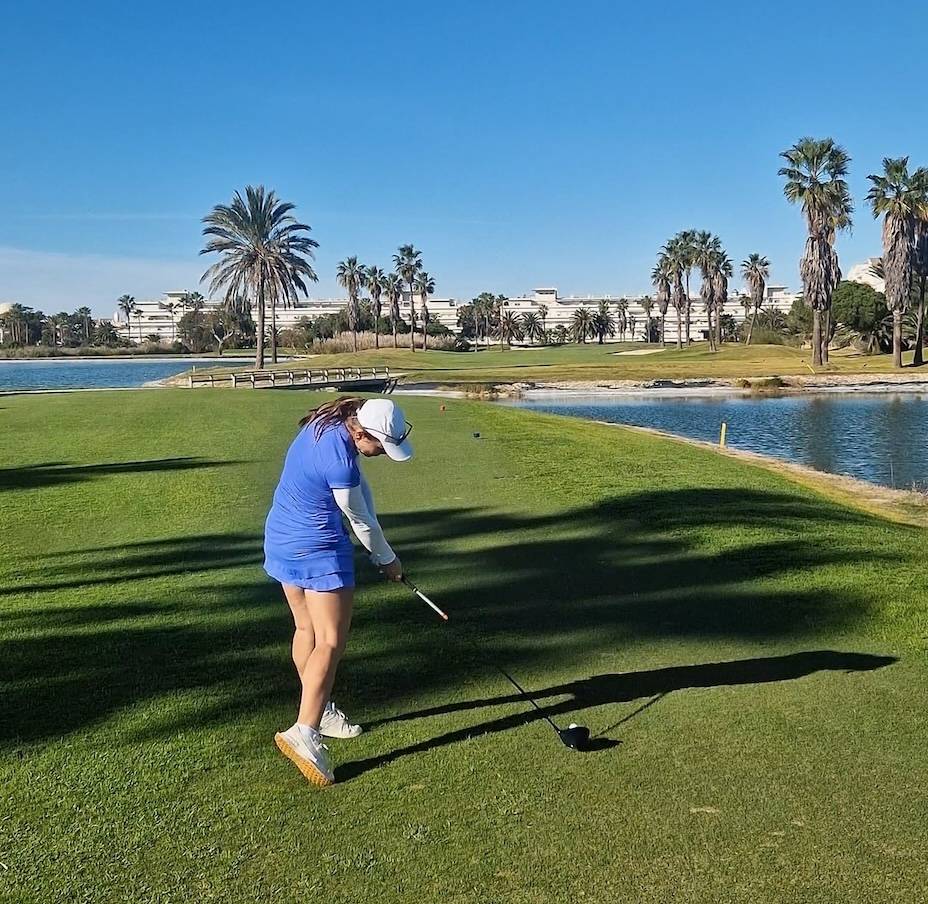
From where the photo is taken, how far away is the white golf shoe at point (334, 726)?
5613 mm

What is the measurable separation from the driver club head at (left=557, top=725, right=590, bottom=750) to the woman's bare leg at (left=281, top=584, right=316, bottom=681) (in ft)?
4.41

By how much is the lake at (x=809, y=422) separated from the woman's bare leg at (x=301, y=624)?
1850cm

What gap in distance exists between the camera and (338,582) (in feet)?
16.8

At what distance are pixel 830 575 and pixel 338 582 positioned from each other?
20.5ft

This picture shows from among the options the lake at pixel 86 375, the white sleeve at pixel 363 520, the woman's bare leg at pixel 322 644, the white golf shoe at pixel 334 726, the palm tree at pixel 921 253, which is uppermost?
the palm tree at pixel 921 253

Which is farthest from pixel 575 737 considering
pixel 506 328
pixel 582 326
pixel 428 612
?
pixel 582 326

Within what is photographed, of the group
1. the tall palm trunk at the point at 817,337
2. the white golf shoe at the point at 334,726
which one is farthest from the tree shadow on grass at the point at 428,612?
the tall palm trunk at the point at 817,337

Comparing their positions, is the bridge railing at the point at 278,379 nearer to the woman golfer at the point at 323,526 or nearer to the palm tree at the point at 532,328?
the woman golfer at the point at 323,526

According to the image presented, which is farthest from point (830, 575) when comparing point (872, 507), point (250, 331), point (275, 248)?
point (250, 331)

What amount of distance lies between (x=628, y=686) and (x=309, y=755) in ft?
7.51

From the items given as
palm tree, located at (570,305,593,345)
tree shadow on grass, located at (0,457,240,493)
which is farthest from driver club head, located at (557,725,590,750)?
palm tree, located at (570,305,593,345)

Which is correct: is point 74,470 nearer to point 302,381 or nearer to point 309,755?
point 309,755

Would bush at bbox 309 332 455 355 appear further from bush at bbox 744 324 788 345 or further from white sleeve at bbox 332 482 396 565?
white sleeve at bbox 332 482 396 565

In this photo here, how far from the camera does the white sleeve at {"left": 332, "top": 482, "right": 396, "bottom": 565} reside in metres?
5.08
